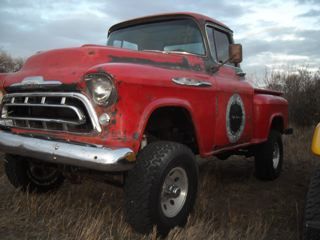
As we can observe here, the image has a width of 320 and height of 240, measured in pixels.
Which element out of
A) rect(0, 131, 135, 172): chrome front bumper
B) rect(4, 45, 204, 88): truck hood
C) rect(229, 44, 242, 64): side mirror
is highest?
rect(229, 44, 242, 64): side mirror

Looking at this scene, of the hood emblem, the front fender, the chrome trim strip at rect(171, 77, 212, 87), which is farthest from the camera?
the front fender

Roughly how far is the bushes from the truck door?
7308 mm

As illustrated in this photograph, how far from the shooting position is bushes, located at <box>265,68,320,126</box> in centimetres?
1149

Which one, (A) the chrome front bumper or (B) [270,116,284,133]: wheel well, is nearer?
(A) the chrome front bumper

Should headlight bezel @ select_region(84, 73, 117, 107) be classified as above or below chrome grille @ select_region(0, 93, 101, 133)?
above

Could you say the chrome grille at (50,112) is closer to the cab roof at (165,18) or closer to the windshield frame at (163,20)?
the windshield frame at (163,20)

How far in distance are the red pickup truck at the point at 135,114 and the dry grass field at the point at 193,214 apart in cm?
23

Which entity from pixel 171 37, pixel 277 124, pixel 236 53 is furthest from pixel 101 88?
pixel 277 124

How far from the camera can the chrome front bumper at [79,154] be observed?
102 inches

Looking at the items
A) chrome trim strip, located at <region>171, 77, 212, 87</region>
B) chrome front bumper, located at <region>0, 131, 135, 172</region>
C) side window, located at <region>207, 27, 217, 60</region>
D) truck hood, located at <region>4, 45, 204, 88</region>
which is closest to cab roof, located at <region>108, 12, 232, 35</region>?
side window, located at <region>207, 27, 217, 60</region>

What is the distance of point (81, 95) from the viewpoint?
279 cm

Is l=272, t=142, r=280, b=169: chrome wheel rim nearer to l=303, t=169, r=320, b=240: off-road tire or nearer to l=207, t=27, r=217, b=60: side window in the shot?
l=207, t=27, r=217, b=60: side window

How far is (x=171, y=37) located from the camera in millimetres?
4121

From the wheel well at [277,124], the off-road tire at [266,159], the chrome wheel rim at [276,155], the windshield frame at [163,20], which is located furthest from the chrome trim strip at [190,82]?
the chrome wheel rim at [276,155]
